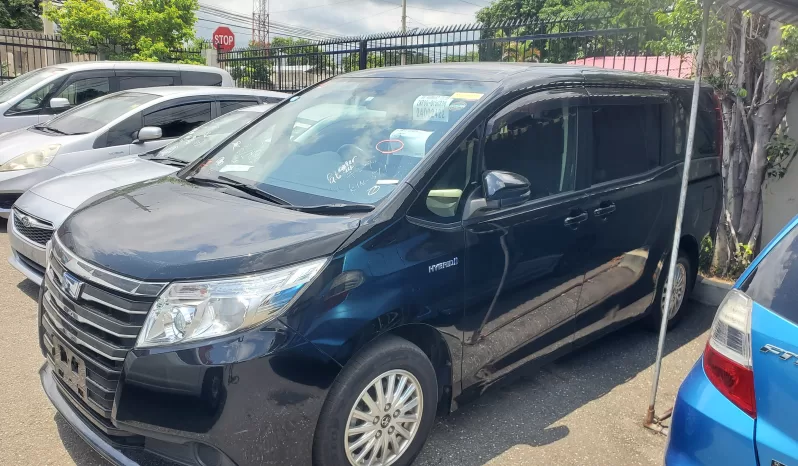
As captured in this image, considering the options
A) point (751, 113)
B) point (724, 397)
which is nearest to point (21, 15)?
point (751, 113)

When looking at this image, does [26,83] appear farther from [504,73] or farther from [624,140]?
[624,140]

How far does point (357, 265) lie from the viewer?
263 centimetres

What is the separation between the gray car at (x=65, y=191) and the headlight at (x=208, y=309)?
2627 mm

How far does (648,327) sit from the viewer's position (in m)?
4.86

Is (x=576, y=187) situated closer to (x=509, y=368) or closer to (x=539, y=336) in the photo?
(x=539, y=336)

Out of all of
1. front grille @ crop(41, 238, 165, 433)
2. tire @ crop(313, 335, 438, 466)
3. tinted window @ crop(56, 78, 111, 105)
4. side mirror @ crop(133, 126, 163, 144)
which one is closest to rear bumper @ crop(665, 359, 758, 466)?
tire @ crop(313, 335, 438, 466)

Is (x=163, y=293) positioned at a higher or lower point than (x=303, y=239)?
lower

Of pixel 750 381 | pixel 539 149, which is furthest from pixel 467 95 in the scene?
pixel 750 381

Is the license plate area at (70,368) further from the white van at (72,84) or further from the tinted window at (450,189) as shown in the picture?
the white van at (72,84)

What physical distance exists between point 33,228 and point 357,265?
3218mm

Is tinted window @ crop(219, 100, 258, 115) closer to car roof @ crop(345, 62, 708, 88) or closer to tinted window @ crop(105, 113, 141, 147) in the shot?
tinted window @ crop(105, 113, 141, 147)

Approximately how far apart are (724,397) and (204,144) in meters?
5.02

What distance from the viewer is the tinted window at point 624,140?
3.88m

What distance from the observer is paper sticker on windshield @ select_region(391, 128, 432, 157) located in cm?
311
